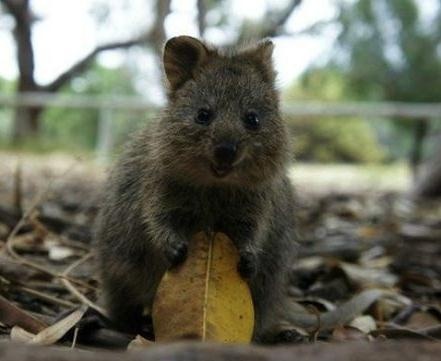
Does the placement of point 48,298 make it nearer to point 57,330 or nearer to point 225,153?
point 57,330

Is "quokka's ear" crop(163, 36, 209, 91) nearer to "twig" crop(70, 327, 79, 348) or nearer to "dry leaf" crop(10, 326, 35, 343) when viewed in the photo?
"twig" crop(70, 327, 79, 348)

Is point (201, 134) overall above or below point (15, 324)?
above

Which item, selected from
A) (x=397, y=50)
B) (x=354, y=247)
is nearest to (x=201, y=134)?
(x=354, y=247)

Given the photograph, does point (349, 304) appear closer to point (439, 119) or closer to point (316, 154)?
point (439, 119)

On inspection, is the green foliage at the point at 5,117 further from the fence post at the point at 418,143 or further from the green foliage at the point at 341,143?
the fence post at the point at 418,143

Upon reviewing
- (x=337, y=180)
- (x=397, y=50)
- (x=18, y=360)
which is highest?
(x=397, y=50)

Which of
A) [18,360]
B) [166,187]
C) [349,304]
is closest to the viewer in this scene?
[18,360]

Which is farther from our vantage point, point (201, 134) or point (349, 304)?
point (349, 304)
